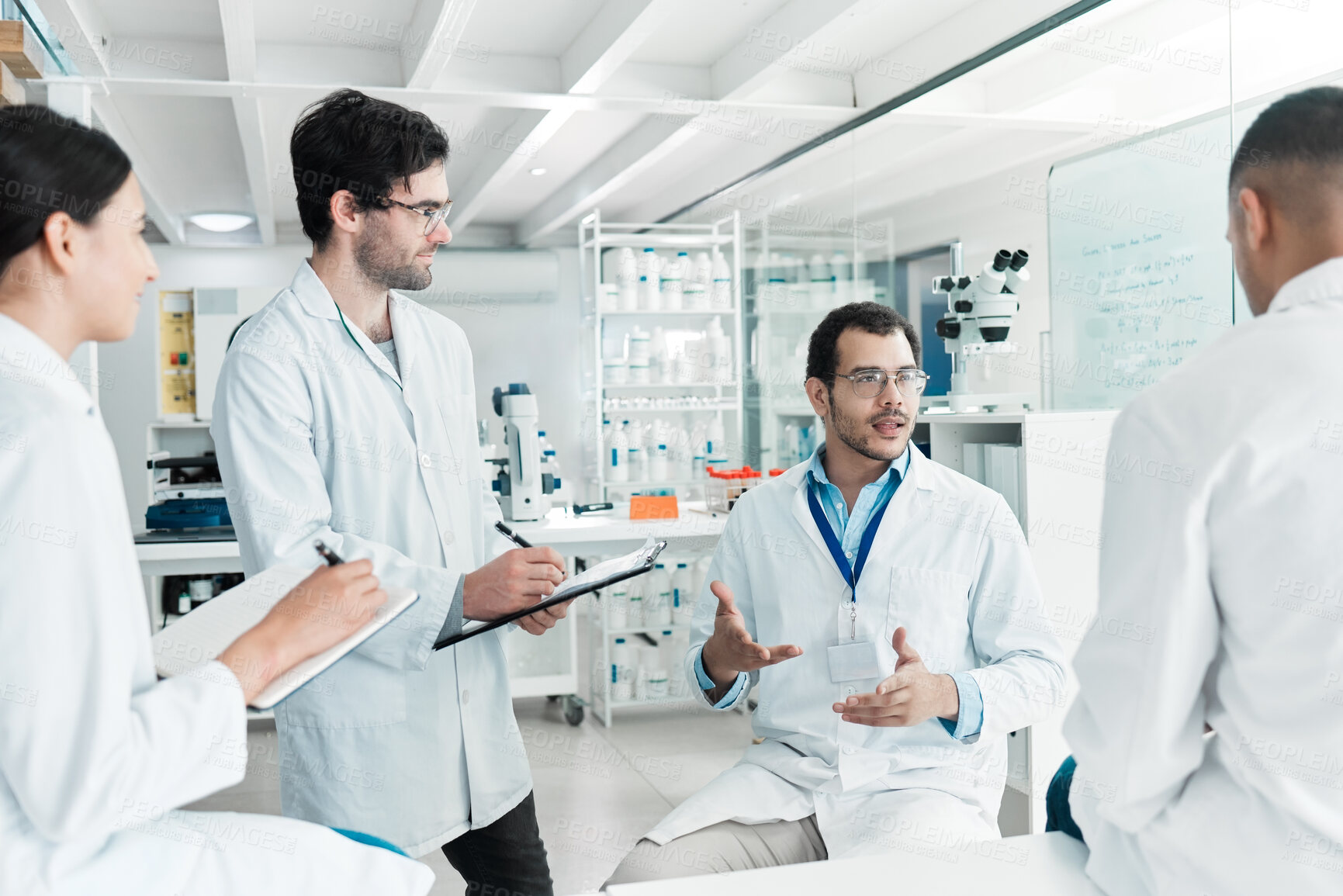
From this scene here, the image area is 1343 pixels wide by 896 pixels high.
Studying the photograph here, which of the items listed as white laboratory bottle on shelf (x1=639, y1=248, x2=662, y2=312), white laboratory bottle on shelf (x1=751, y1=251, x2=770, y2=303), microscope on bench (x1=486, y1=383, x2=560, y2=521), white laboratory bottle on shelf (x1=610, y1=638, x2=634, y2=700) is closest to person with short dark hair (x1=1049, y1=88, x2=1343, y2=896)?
microscope on bench (x1=486, y1=383, x2=560, y2=521)

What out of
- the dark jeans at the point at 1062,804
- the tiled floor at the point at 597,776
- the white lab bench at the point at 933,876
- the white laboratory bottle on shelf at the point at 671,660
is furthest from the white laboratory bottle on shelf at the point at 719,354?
the white lab bench at the point at 933,876

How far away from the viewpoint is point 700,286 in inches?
205

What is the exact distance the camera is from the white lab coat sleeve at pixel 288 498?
1584mm

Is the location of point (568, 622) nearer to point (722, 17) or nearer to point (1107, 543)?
point (722, 17)

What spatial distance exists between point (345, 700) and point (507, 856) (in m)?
0.44

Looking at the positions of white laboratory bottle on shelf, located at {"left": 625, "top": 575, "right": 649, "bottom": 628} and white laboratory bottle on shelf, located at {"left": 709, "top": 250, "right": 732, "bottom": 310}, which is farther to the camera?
white laboratory bottle on shelf, located at {"left": 709, "top": 250, "right": 732, "bottom": 310}

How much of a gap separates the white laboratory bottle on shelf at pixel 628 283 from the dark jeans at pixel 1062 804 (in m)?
4.02

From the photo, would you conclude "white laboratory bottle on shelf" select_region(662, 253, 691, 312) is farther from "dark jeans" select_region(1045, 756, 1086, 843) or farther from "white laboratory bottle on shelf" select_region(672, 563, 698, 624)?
"dark jeans" select_region(1045, 756, 1086, 843)

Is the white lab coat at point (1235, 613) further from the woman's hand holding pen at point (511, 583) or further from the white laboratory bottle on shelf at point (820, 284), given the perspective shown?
the white laboratory bottle on shelf at point (820, 284)

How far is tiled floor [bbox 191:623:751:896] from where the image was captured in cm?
335

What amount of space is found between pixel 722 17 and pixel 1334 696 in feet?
12.2

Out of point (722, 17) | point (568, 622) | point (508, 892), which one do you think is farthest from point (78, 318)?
point (568, 622)

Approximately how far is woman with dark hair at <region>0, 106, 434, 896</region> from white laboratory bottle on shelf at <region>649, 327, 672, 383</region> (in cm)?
430

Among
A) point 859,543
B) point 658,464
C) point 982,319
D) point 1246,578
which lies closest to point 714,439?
point 658,464
